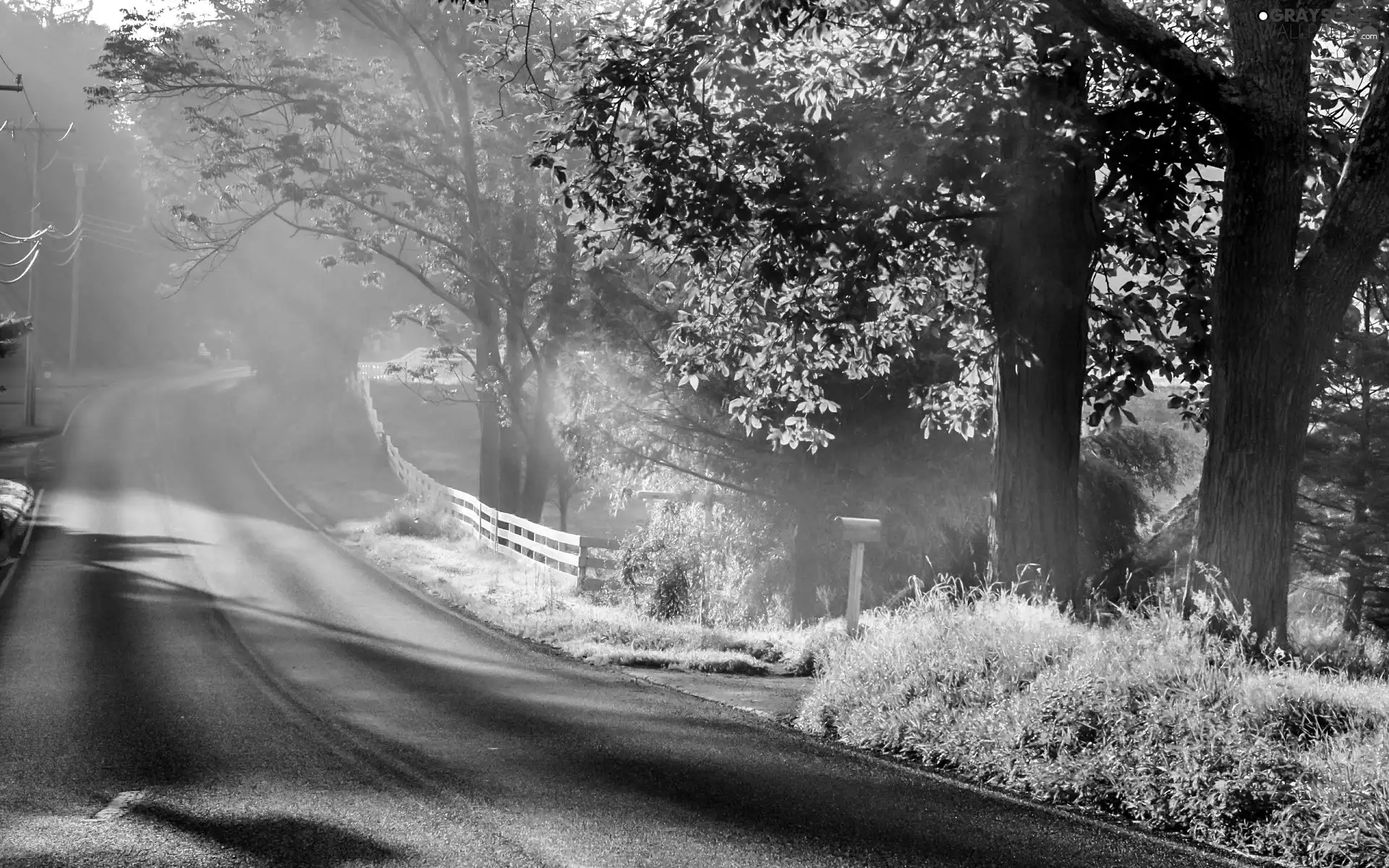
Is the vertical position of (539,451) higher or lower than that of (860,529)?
higher

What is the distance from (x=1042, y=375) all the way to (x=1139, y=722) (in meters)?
5.41

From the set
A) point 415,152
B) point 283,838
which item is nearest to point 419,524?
point 415,152

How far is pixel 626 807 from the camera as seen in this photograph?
266 inches

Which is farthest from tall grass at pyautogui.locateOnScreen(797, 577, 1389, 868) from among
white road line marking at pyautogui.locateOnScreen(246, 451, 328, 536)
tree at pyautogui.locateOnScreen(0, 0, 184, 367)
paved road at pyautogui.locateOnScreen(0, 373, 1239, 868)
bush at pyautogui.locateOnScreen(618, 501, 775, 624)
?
tree at pyautogui.locateOnScreen(0, 0, 184, 367)

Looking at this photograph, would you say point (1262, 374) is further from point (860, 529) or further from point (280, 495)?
point (280, 495)

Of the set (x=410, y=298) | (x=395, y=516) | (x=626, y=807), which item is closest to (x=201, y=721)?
(x=626, y=807)

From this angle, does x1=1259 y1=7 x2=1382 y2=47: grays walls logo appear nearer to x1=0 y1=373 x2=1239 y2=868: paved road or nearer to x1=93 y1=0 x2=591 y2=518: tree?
x1=0 y1=373 x2=1239 y2=868: paved road

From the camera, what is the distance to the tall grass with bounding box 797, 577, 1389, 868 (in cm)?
577

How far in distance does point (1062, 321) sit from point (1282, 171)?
2442mm

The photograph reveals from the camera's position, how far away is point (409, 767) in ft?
25.6

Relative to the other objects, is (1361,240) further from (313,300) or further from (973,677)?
(313,300)

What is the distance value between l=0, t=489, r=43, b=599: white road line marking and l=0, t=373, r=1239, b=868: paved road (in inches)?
135

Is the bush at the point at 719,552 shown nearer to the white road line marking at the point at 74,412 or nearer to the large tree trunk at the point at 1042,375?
the large tree trunk at the point at 1042,375

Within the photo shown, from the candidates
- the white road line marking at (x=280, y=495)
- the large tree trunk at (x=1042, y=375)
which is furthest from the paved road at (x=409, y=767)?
the white road line marking at (x=280, y=495)
